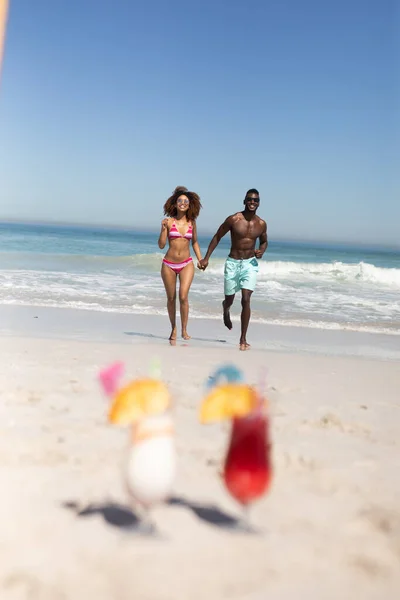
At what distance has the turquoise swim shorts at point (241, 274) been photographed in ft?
23.6

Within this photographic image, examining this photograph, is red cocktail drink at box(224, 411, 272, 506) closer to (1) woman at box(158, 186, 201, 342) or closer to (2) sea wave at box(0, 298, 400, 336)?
(1) woman at box(158, 186, 201, 342)

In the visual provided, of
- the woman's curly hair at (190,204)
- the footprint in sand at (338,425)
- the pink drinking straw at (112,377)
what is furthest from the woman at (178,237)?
the pink drinking straw at (112,377)

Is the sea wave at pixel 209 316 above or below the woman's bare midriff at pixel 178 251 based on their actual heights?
below

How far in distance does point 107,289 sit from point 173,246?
624 cm

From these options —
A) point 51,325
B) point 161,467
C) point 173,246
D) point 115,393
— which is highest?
point 173,246

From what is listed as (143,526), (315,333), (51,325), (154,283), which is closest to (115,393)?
(143,526)

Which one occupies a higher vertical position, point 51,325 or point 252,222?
point 252,222

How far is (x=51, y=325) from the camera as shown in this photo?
788 cm

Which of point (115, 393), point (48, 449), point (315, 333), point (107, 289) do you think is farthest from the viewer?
point (107, 289)

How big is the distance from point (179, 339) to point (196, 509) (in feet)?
16.4

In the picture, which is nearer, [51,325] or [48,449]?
[48,449]

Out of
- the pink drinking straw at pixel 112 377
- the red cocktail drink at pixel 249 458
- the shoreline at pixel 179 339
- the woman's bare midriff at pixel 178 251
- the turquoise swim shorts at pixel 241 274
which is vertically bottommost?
the shoreline at pixel 179 339

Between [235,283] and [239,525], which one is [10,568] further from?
[235,283]

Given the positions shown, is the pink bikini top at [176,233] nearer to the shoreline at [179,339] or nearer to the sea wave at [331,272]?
the shoreline at [179,339]
